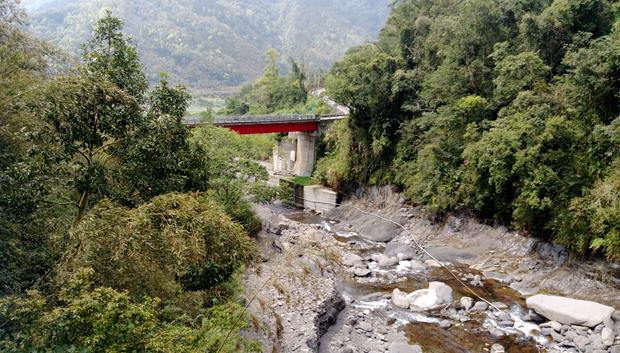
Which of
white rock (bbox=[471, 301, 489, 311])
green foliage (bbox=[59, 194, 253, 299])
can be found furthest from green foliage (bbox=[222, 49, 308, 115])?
green foliage (bbox=[59, 194, 253, 299])

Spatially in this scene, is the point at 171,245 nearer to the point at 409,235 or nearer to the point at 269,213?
the point at 409,235

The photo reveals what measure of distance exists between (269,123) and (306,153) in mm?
7864

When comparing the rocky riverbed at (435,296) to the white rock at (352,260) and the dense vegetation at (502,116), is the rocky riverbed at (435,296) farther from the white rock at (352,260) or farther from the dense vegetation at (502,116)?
the dense vegetation at (502,116)

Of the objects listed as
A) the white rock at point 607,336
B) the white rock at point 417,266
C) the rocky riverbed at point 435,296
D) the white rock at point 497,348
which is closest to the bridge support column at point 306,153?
the rocky riverbed at point 435,296

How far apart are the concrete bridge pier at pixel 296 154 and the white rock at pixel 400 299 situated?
2719cm

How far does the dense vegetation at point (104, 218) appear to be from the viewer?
7578mm

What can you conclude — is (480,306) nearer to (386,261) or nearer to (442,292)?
(442,292)

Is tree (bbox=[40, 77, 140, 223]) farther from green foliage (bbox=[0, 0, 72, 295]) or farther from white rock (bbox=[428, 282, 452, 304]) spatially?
white rock (bbox=[428, 282, 452, 304])

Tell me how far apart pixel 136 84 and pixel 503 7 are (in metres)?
26.0

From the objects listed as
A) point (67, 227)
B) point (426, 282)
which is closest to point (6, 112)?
point (67, 227)

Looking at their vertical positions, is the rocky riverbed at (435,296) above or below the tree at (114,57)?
below

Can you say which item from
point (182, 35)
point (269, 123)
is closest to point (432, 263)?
point (269, 123)

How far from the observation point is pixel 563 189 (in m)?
20.6

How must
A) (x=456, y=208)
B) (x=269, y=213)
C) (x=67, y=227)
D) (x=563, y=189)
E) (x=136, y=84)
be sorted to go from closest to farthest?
1. (x=67, y=227)
2. (x=136, y=84)
3. (x=563, y=189)
4. (x=456, y=208)
5. (x=269, y=213)
